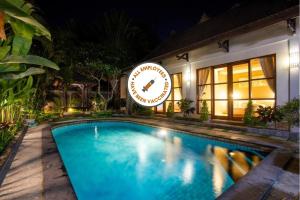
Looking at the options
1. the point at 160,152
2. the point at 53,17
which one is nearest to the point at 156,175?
the point at 160,152

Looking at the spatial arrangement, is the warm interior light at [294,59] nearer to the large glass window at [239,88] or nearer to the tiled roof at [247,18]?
the tiled roof at [247,18]

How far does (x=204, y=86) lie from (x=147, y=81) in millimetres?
10570

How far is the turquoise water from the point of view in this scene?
4355mm

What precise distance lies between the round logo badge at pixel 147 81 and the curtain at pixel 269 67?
8.35 m

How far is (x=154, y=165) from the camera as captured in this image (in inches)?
231

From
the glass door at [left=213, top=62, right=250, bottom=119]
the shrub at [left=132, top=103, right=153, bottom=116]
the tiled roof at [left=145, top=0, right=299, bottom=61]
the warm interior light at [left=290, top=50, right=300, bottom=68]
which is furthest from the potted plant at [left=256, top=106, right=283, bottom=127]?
the shrub at [left=132, top=103, right=153, bottom=116]

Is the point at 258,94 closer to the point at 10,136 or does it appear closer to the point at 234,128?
the point at 234,128

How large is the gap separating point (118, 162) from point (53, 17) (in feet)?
84.3

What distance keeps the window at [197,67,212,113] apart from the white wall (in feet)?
0.91

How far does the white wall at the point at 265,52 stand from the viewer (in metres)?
7.58

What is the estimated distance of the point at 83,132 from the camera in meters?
11.1

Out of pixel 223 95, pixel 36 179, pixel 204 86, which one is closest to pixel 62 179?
pixel 36 179

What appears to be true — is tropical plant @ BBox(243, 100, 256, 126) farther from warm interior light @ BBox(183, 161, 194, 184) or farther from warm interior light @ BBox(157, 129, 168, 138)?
warm interior light @ BBox(183, 161, 194, 184)

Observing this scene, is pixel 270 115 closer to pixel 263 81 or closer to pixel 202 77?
pixel 263 81
